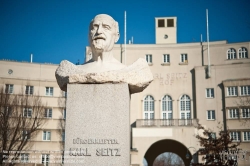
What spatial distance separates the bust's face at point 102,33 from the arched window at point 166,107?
41.7 meters

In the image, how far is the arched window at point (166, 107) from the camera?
48719 millimetres

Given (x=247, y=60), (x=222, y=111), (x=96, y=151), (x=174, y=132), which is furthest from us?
(x=247, y=60)

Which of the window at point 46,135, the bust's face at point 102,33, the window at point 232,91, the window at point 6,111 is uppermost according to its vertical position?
the window at point 232,91

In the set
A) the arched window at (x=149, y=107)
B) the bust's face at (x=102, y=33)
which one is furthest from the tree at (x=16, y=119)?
the bust's face at (x=102, y=33)

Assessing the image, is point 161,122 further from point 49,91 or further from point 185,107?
point 49,91

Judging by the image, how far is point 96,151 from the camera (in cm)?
703

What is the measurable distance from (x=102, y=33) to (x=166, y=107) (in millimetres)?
42127

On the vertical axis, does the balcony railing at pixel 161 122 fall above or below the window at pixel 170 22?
below

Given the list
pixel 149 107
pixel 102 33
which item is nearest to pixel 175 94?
pixel 149 107

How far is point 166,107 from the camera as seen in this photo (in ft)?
161

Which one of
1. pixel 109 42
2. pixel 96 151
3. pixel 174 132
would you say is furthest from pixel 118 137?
pixel 174 132

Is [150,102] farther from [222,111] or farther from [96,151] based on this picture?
[96,151]

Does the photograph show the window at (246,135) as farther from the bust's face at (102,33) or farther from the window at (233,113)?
the bust's face at (102,33)

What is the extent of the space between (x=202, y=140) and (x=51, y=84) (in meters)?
22.8
